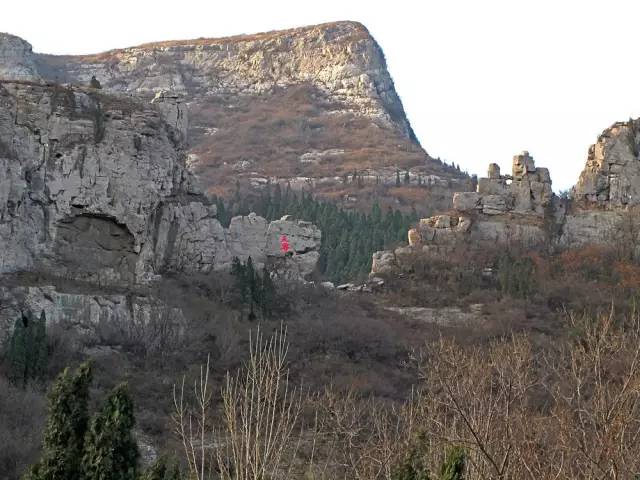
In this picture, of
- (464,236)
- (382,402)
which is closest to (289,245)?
(464,236)

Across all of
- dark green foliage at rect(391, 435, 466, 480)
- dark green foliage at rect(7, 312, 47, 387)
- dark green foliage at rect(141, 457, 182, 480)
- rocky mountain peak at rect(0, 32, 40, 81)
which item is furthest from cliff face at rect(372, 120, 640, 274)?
rocky mountain peak at rect(0, 32, 40, 81)

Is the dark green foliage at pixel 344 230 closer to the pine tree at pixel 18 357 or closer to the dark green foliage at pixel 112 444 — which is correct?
the pine tree at pixel 18 357

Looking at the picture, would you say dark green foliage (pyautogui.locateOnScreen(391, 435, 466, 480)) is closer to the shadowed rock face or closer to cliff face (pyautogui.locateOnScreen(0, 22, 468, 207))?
the shadowed rock face

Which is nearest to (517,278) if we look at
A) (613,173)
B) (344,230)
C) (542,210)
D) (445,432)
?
(542,210)

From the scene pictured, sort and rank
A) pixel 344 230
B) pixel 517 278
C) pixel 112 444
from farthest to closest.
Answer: pixel 344 230 → pixel 517 278 → pixel 112 444

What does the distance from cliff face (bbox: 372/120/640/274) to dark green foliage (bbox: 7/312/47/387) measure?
66.9 feet

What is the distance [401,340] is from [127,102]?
12470 millimetres

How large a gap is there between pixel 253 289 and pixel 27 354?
1116cm

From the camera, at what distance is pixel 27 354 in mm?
34156

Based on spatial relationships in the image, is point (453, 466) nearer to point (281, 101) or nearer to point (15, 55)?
point (15, 55)

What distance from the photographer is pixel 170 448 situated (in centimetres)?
2995

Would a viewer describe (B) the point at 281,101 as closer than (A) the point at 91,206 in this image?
No

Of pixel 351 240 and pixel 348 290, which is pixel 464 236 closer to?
pixel 348 290

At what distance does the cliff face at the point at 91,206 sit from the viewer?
39.6 m
